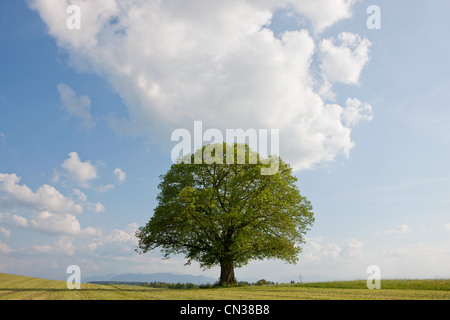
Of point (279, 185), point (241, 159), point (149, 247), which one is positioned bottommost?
point (149, 247)

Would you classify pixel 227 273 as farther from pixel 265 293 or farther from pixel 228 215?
pixel 265 293

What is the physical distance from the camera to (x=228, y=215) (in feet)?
112

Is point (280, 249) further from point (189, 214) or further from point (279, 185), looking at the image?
point (189, 214)

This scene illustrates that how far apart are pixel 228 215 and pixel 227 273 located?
27.6ft

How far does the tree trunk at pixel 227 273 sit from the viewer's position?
122 ft

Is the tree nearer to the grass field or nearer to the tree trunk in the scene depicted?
the tree trunk

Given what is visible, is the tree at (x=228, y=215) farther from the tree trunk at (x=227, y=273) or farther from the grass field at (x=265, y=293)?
the grass field at (x=265, y=293)

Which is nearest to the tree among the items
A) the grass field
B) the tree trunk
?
the tree trunk

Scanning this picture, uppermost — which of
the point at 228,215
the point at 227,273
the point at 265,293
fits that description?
the point at 228,215

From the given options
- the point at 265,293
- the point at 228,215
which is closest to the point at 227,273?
the point at 228,215

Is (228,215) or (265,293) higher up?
(228,215)

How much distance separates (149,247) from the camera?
3847 centimetres
